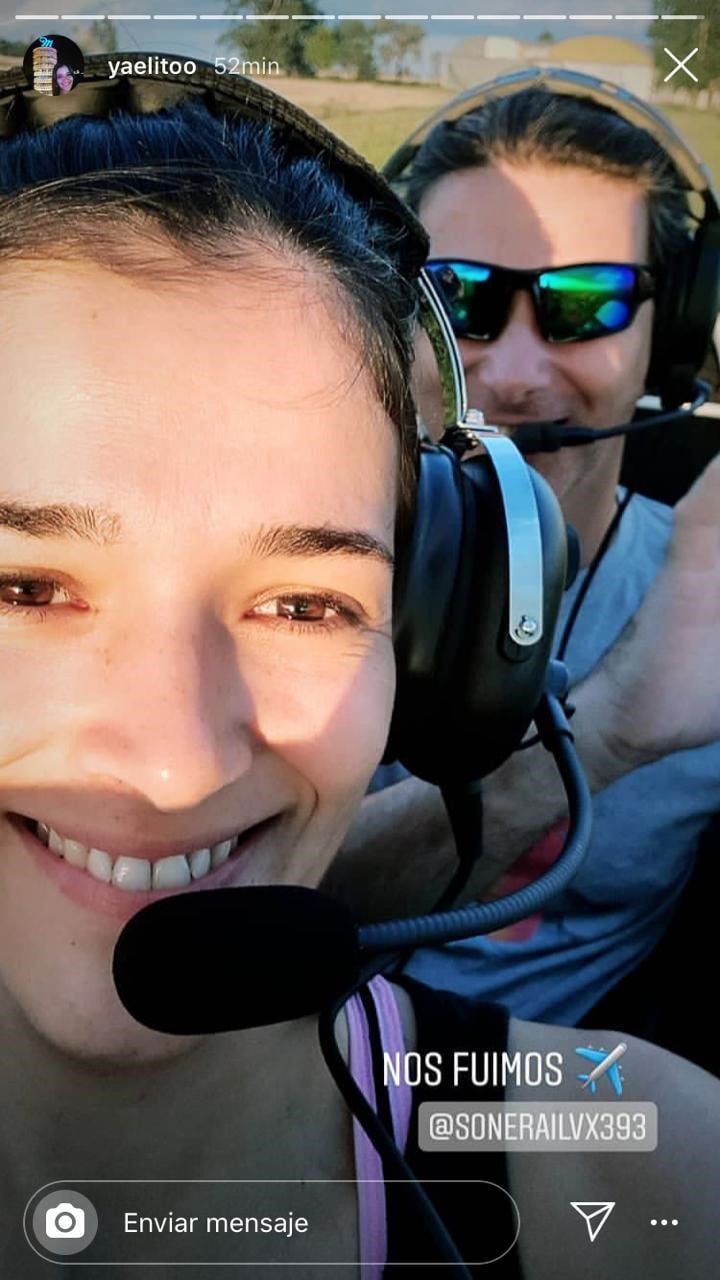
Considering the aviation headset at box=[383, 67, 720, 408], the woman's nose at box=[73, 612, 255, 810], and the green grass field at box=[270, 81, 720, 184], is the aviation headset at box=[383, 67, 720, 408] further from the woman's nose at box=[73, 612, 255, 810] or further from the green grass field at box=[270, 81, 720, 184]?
the woman's nose at box=[73, 612, 255, 810]

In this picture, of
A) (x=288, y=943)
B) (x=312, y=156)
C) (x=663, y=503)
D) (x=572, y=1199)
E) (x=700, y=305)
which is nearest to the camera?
(x=288, y=943)

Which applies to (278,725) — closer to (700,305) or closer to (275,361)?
(275,361)

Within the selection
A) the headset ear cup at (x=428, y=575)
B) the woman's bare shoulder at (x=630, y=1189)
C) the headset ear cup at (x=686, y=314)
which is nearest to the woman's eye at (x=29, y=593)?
the headset ear cup at (x=428, y=575)

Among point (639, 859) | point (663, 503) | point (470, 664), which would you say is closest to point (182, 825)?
point (470, 664)

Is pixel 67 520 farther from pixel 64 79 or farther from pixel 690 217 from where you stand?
pixel 690 217

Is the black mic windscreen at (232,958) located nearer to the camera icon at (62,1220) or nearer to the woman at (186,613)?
the woman at (186,613)

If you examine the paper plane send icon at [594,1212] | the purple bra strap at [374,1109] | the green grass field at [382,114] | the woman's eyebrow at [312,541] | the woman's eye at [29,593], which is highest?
the green grass field at [382,114]

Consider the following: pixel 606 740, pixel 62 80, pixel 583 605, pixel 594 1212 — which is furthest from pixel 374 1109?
pixel 583 605
